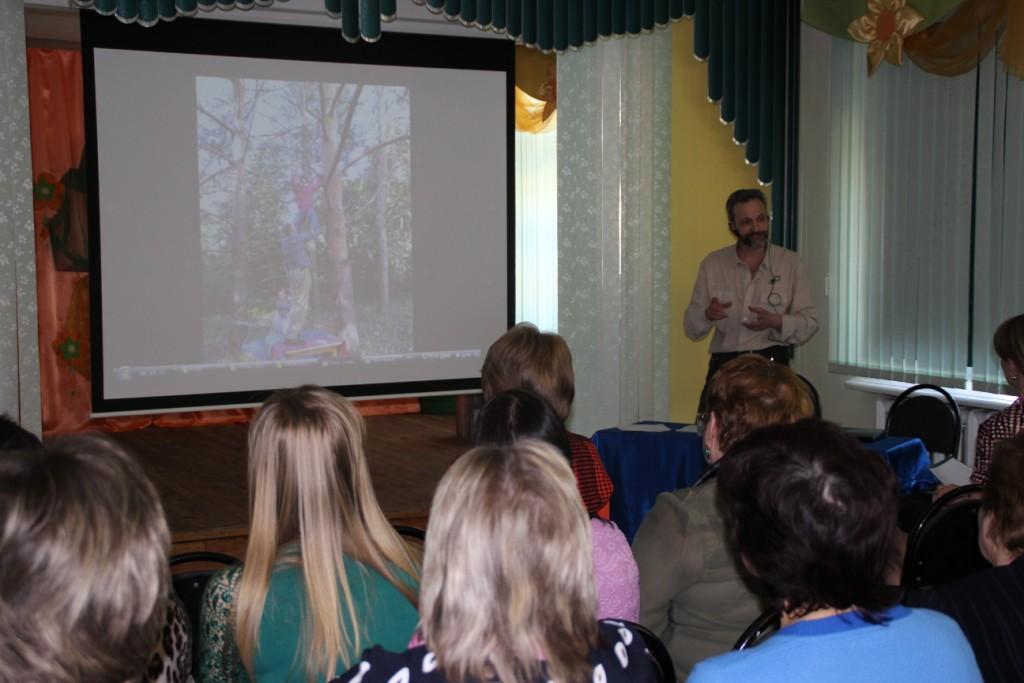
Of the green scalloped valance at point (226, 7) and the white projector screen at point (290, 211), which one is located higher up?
the green scalloped valance at point (226, 7)

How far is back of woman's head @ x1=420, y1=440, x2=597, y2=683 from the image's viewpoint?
1.10 metres

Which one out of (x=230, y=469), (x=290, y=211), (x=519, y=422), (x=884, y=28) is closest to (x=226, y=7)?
(x=290, y=211)

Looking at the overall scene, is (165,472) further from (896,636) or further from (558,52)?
(896,636)

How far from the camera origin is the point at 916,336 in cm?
528

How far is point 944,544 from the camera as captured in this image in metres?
2.37

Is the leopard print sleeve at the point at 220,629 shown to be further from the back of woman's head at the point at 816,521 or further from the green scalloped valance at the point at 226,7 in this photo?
the green scalloped valance at the point at 226,7

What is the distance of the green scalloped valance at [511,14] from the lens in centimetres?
425

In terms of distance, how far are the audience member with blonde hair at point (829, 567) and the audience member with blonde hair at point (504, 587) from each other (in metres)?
0.19

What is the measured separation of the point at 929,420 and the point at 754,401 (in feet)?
7.60

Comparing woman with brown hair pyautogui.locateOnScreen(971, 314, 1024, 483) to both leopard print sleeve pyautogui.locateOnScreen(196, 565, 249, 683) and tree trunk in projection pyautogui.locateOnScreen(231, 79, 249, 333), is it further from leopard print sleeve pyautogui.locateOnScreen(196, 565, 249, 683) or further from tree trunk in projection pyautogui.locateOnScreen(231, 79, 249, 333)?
tree trunk in projection pyautogui.locateOnScreen(231, 79, 249, 333)

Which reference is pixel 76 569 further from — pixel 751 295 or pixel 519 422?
pixel 751 295

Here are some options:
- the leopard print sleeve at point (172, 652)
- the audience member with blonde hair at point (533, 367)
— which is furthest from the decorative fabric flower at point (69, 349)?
the leopard print sleeve at point (172, 652)

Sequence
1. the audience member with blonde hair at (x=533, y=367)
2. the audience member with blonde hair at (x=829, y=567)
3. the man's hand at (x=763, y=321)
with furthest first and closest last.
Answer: the man's hand at (x=763, y=321), the audience member with blonde hair at (x=533, y=367), the audience member with blonde hair at (x=829, y=567)

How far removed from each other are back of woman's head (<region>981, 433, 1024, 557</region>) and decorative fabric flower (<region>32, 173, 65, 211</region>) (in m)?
6.65
